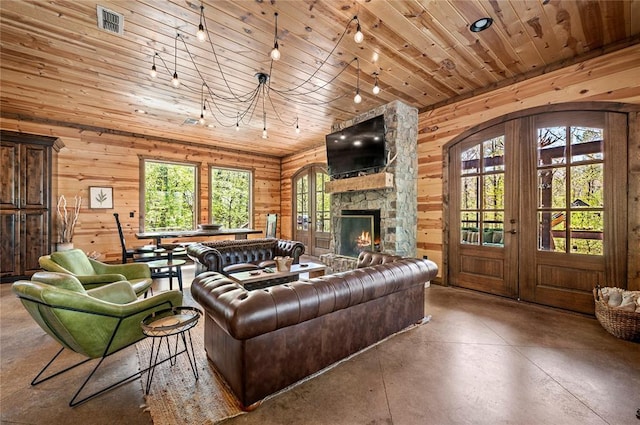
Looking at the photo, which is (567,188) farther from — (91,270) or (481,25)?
(91,270)

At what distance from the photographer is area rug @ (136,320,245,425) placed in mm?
1644

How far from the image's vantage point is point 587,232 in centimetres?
319

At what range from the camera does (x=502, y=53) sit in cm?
314

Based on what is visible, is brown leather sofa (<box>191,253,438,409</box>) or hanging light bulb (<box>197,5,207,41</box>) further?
hanging light bulb (<box>197,5,207,41</box>)

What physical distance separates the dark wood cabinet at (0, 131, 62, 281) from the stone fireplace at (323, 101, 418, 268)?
5297 millimetres

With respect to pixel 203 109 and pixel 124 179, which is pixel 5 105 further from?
pixel 203 109

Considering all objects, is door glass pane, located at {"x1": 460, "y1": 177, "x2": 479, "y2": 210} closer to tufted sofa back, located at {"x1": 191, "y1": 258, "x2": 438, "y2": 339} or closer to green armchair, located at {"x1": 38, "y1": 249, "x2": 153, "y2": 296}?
tufted sofa back, located at {"x1": 191, "y1": 258, "x2": 438, "y2": 339}

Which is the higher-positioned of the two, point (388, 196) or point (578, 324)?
point (388, 196)

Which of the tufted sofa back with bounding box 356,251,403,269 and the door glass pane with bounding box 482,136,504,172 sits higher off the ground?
the door glass pane with bounding box 482,136,504,172

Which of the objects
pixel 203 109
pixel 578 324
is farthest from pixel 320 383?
pixel 203 109

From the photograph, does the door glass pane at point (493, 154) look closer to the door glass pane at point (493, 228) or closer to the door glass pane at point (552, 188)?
the door glass pane at point (552, 188)

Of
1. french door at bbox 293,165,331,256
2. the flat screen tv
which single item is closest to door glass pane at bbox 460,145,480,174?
the flat screen tv

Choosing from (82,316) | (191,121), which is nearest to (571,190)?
(82,316)

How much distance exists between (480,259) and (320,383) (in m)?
3.25
